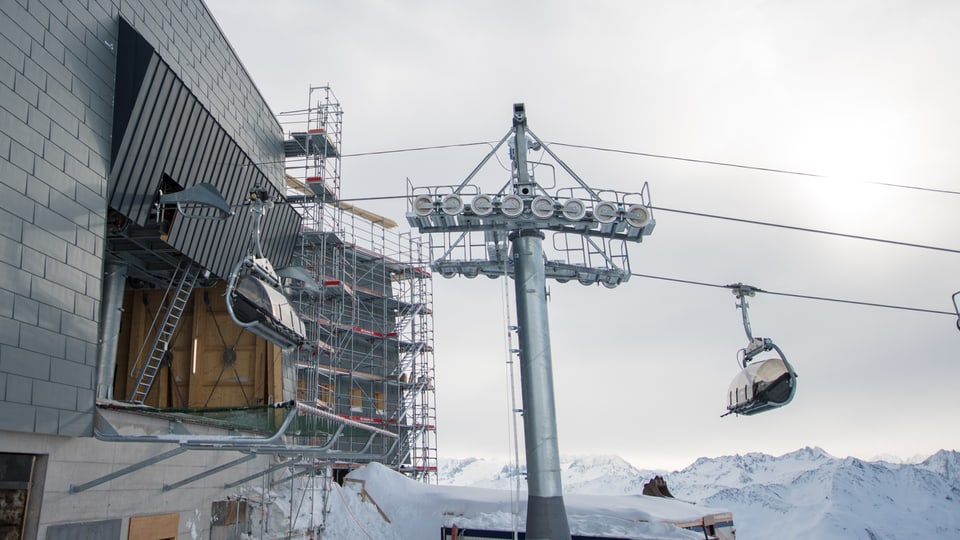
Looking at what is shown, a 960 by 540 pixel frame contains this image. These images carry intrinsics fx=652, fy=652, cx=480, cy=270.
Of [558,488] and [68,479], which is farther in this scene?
[558,488]

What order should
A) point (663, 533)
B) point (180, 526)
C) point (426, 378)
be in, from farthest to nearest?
point (426, 378)
point (663, 533)
point (180, 526)

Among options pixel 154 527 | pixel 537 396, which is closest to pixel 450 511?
pixel 537 396

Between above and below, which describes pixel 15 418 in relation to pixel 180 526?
above

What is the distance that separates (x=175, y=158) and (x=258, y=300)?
20.3 ft

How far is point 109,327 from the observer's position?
Result: 15695 mm

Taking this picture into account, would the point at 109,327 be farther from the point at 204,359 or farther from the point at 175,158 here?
the point at 204,359

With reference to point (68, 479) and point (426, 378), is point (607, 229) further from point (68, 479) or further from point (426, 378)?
point (426, 378)

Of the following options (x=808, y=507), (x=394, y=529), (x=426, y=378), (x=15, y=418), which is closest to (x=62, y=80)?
(x=15, y=418)

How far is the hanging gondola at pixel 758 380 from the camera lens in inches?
503

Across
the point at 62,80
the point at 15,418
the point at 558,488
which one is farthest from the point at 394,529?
the point at 62,80

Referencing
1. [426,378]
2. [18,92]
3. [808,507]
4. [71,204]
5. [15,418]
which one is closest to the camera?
[15,418]

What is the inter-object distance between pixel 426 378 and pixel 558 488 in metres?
21.2

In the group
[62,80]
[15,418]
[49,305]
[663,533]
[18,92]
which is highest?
[62,80]

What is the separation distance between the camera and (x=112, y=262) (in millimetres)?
16859
